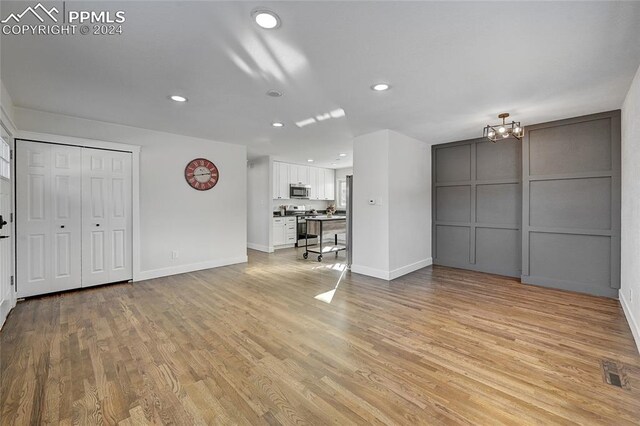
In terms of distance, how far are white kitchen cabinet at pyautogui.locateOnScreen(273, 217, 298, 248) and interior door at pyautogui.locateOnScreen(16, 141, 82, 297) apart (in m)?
4.04

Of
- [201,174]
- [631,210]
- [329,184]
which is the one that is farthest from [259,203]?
[631,210]

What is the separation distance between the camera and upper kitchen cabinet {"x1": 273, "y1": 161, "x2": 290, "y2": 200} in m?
7.42

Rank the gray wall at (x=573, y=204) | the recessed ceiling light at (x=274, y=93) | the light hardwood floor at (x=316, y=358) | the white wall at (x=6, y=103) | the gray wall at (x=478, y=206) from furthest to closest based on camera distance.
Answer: the gray wall at (x=478, y=206)
the gray wall at (x=573, y=204)
the recessed ceiling light at (x=274, y=93)
the white wall at (x=6, y=103)
the light hardwood floor at (x=316, y=358)

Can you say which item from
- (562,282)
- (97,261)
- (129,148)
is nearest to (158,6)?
(129,148)

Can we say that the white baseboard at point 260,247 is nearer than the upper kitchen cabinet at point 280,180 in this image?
Yes

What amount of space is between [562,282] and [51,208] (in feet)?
22.7

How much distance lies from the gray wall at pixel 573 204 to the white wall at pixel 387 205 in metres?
1.58

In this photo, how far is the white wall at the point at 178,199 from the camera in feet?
13.1

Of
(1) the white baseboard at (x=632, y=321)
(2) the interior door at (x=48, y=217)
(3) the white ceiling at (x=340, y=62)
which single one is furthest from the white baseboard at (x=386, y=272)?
(2) the interior door at (x=48, y=217)

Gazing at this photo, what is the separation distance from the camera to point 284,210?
309 inches

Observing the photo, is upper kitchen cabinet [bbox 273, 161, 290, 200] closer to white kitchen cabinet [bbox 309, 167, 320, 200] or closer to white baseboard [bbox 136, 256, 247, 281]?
white kitchen cabinet [bbox 309, 167, 320, 200]

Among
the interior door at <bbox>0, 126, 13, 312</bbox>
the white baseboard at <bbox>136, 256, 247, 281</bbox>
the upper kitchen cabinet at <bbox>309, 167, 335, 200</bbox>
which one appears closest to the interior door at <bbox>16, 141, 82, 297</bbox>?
the interior door at <bbox>0, 126, 13, 312</bbox>

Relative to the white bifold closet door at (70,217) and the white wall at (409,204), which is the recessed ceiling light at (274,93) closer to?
the white wall at (409,204)

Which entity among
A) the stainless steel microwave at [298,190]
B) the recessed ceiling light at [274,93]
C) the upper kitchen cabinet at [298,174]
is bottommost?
the stainless steel microwave at [298,190]
